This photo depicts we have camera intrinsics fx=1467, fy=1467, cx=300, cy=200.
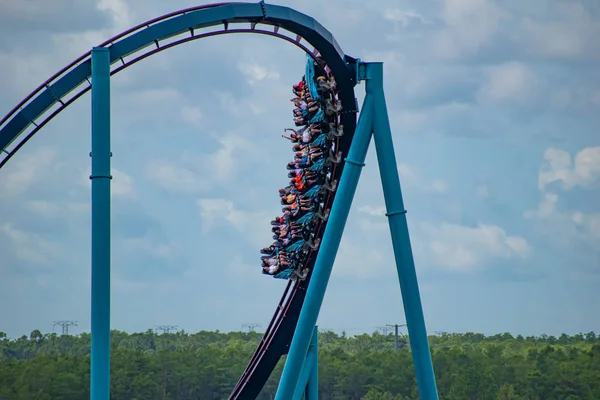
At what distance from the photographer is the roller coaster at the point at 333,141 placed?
23078 millimetres

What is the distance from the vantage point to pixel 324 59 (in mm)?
27938

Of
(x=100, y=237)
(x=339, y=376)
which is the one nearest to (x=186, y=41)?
(x=100, y=237)

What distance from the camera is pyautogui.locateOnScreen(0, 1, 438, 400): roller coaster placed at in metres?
23.1

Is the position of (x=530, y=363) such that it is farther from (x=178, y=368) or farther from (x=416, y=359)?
(x=416, y=359)

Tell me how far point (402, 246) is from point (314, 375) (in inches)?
257

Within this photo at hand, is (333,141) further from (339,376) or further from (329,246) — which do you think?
(339,376)

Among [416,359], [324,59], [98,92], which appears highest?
[324,59]

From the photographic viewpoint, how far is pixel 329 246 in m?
26.7

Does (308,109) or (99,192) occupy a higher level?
(308,109)

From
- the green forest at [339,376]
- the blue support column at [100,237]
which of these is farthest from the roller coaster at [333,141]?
the green forest at [339,376]

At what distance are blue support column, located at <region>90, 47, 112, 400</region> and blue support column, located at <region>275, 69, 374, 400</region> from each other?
16.2ft

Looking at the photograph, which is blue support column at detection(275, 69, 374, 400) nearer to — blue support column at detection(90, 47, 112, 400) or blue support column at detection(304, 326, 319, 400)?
blue support column at detection(90, 47, 112, 400)

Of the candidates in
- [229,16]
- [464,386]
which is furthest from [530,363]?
[229,16]

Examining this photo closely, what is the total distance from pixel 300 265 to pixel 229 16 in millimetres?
7120
